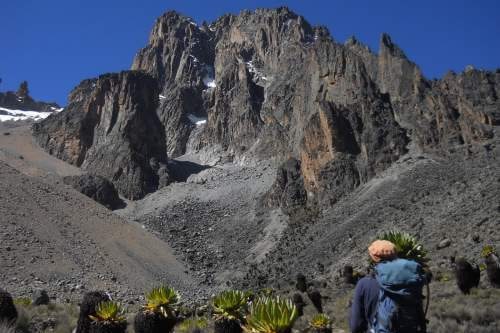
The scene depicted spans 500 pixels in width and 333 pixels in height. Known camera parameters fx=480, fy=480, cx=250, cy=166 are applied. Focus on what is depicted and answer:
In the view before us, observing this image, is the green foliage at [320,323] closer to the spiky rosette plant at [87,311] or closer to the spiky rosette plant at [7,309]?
the spiky rosette plant at [87,311]

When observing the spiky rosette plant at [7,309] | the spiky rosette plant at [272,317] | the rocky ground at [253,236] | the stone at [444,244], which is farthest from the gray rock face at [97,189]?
the spiky rosette plant at [272,317]

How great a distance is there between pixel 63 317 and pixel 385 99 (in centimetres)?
6970

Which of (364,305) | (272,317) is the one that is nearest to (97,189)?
(272,317)

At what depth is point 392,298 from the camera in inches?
228

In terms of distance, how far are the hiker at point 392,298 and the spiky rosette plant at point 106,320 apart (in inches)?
305

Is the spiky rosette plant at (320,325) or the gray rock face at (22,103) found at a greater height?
the gray rock face at (22,103)

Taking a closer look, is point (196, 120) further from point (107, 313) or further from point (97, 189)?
point (107, 313)

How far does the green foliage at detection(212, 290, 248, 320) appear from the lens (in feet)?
41.0

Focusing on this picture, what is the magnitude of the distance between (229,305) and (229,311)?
0.19 meters

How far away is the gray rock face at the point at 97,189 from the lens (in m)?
91.8

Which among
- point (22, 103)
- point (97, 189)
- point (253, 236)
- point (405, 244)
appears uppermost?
point (22, 103)

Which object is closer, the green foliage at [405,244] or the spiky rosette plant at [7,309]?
the green foliage at [405,244]

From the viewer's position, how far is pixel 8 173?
54.0m

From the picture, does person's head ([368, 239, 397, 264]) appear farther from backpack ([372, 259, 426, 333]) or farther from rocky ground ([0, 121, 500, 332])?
rocky ground ([0, 121, 500, 332])
